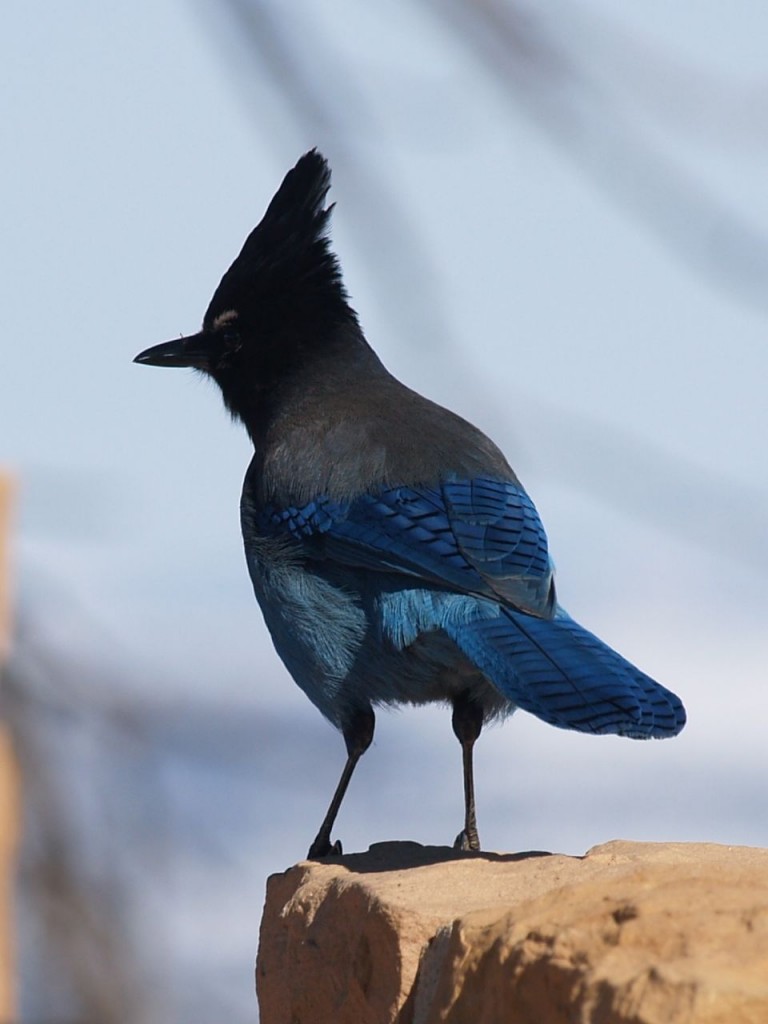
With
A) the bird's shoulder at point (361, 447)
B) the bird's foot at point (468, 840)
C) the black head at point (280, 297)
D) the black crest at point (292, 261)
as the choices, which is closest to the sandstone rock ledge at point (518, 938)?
the bird's foot at point (468, 840)

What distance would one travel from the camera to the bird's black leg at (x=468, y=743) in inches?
152

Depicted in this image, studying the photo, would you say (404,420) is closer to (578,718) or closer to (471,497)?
(471,497)

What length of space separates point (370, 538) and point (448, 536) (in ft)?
0.65

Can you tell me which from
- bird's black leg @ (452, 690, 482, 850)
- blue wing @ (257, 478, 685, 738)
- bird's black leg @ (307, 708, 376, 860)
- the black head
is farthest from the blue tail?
the black head

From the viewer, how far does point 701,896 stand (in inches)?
86.8

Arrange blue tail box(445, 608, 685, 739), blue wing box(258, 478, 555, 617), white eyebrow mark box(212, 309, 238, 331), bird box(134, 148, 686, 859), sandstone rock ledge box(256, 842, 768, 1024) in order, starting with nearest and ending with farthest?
sandstone rock ledge box(256, 842, 768, 1024) → blue tail box(445, 608, 685, 739) → bird box(134, 148, 686, 859) → blue wing box(258, 478, 555, 617) → white eyebrow mark box(212, 309, 238, 331)

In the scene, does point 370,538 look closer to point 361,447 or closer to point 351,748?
point 361,447

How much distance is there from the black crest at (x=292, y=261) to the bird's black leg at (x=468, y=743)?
1.26m

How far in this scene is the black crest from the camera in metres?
4.55

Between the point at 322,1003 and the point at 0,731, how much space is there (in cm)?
117

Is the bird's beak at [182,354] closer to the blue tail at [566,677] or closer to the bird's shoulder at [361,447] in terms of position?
the bird's shoulder at [361,447]

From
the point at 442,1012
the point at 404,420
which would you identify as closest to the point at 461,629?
the point at 404,420

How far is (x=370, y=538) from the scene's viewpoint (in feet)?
12.6

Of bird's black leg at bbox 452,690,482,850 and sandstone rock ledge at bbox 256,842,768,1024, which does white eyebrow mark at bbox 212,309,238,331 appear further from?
sandstone rock ledge at bbox 256,842,768,1024
